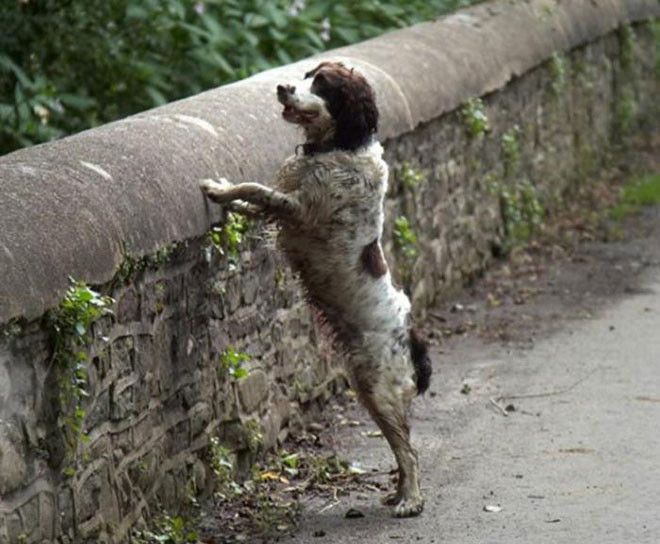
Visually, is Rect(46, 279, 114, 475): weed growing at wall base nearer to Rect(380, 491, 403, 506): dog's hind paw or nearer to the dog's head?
the dog's head

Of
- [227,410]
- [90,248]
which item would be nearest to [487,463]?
[227,410]

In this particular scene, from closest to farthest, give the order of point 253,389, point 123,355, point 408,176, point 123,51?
1. point 123,355
2. point 253,389
3. point 408,176
4. point 123,51

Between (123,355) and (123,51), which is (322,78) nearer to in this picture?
(123,355)

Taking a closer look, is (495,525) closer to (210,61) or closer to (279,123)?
(279,123)

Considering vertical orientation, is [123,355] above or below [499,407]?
above

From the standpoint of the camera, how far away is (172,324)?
6.45 metres

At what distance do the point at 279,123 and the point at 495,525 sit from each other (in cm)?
205

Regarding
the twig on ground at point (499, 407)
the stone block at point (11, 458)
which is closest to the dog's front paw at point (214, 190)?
the stone block at point (11, 458)

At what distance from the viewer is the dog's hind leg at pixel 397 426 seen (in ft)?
22.5

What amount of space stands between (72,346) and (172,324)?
1.00m

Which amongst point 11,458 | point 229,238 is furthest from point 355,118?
point 11,458

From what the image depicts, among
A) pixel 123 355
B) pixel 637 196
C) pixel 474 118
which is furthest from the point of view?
pixel 637 196

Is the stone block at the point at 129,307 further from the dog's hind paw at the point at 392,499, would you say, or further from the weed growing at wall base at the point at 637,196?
the weed growing at wall base at the point at 637,196

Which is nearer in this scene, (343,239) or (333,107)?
(333,107)
